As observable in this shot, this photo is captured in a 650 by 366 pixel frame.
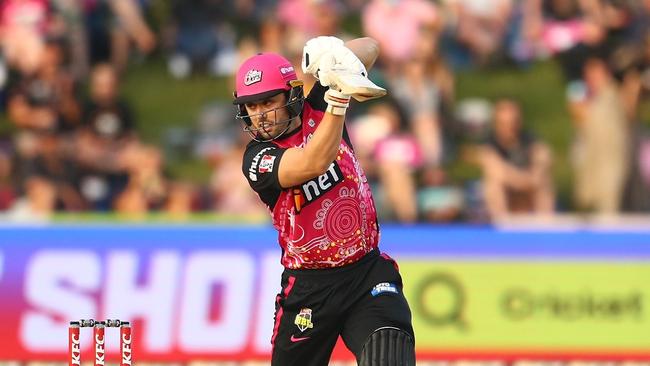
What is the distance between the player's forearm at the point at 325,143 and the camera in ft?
15.7

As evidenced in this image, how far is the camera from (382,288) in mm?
5355

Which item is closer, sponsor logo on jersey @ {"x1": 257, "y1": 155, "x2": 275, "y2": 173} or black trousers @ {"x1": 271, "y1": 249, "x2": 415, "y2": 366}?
sponsor logo on jersey @ {"x1": 257, "y1": 155, "x2": 275, "y2": 173}

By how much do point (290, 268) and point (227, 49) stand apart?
5.55 meters

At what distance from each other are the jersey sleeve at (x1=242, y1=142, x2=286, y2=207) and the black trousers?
47cm

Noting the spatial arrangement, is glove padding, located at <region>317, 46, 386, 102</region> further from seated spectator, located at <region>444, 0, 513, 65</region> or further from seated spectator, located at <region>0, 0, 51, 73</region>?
seated spectator, located at <region>0, 0, 51, 73</region>

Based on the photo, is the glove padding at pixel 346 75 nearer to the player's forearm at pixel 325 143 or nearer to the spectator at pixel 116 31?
the player's forearm at pixel 325 143

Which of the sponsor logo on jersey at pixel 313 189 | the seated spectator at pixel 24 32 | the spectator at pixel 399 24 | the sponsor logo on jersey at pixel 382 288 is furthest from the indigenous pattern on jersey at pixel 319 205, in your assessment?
the seated spectator at pixel 24 32

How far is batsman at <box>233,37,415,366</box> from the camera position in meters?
5.09

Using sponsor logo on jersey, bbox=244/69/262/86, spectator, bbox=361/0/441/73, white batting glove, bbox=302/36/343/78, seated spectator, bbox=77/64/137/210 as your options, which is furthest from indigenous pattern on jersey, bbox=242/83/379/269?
spectator, bbox=361/0/441/73

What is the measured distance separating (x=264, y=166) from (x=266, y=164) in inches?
0.6

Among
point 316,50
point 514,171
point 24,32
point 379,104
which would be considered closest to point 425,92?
point 379,104

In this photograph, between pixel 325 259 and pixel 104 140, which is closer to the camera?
pixel 325 259

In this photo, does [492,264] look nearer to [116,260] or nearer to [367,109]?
[367,109]

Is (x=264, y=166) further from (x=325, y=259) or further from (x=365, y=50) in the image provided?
(x=365, y=50)
